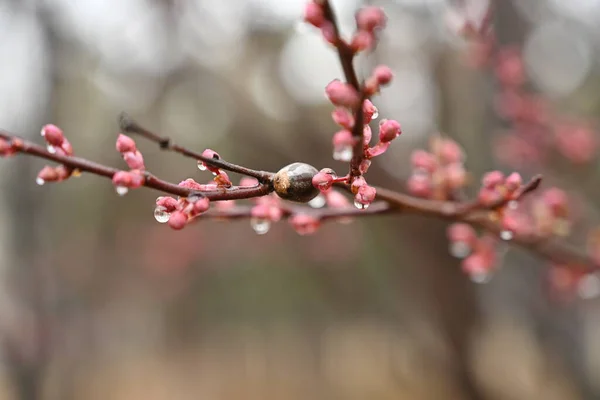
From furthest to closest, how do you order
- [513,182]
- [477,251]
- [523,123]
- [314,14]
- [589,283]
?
[523,123], [589,283], [477,251], [513,182], [314,14]

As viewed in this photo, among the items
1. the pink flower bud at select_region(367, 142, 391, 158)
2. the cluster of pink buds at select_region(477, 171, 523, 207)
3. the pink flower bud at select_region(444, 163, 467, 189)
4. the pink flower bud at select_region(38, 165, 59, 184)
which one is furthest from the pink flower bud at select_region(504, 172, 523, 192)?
the pink flower bud at select_region(38, 165, 59, 184)

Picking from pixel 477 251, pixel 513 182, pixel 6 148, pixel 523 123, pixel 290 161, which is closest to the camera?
pixel 6 148

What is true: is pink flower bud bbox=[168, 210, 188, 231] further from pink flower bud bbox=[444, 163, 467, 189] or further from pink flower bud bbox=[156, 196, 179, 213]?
pink flower bud bbox=[444, 163, 467, 189]

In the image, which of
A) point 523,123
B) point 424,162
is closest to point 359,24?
point 424,162

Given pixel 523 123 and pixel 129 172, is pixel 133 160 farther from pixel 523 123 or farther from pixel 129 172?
pixel 523 123

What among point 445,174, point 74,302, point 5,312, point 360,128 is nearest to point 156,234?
point 74,302

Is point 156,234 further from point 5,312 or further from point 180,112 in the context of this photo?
point 5,312

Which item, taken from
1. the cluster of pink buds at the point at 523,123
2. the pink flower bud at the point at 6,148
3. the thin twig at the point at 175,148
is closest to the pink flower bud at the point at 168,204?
the thin twig at the point at 175,148
